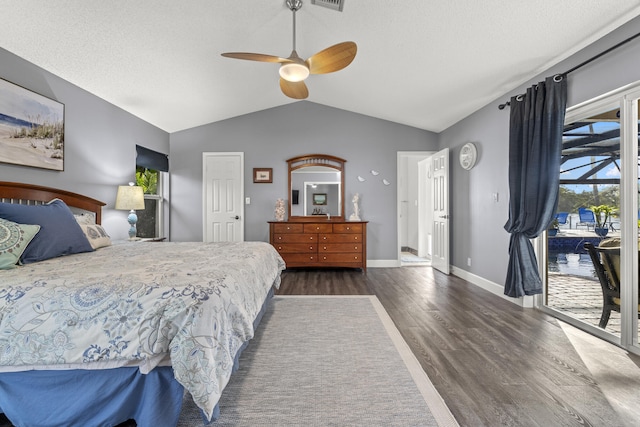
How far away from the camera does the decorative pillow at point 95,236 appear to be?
2701 mm

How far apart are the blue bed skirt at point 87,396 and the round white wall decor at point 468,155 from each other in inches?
172

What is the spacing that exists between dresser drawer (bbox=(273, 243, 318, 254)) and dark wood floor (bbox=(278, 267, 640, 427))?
1.04 m

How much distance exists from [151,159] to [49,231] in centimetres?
295

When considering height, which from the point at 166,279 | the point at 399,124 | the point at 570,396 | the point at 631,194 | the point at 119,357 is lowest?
the point at 570,396

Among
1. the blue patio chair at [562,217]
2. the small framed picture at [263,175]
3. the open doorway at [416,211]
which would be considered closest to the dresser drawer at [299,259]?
the small framed picture at [263,175]

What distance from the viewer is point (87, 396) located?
1.35 metres

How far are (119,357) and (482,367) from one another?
2133 millimetres

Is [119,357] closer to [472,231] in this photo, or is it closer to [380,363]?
[380,363]

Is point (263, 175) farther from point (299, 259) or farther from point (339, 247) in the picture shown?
point (339, 247)

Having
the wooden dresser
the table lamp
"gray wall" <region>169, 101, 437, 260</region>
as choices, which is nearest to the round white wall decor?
"gray wall" <region>169, 101, 437, 260</region>

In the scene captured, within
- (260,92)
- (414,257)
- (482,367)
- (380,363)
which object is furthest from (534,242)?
(260,92)

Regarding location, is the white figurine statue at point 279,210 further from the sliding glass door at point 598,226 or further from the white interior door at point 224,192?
the sliding glass door at point 598,226

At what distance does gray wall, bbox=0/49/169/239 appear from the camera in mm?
2748

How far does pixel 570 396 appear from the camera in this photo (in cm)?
172
